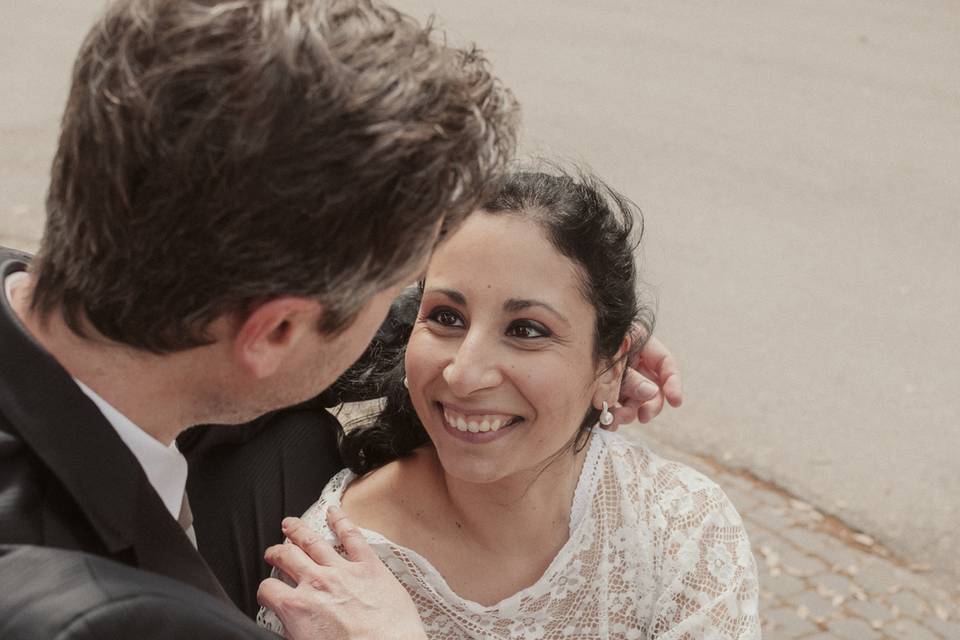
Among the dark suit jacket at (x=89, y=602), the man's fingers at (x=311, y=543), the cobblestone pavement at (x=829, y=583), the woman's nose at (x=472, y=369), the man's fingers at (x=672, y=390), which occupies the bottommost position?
the cobblestone pavement at (x=829, y=583)

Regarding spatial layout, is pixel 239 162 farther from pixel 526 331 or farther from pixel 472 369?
pixel 526 331

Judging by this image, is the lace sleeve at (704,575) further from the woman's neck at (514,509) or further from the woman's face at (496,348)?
the woman's face at (496,348)

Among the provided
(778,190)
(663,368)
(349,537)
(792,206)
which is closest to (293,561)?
(349,537)

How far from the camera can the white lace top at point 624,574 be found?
9.19 feet

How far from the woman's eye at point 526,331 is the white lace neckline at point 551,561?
1.39 ft

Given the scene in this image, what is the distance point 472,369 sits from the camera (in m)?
2.66

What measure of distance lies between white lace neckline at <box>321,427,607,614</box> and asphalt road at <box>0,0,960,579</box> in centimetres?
116

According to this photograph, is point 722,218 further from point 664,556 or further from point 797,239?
point 664,556

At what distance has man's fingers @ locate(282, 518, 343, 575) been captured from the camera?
99.3 inches

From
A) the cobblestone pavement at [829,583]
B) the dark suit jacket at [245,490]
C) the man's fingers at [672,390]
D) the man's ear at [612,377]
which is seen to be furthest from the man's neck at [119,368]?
the cobblestone pavement at [829,583]

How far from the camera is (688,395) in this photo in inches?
231

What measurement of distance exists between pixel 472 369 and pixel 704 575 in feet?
2.46

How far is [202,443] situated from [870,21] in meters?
10.7

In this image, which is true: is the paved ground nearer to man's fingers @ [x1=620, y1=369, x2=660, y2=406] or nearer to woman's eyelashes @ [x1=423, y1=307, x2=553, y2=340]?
man's fingers @ [x1=620, y1=369, x2=660, y2=406]
